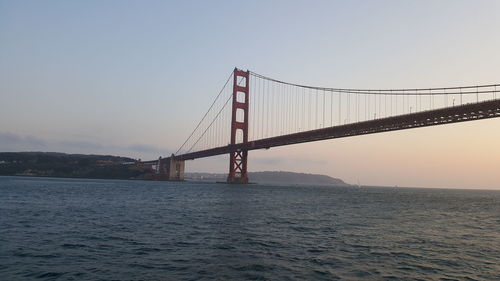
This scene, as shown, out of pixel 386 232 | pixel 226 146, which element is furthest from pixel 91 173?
pixel 386 232

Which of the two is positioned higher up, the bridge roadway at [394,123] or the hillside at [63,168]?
the bridge roadway at [394,123]

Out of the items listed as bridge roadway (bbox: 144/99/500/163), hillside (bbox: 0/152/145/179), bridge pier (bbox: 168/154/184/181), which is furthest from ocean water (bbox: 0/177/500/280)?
hillside (bbox: 0/152/145/179)

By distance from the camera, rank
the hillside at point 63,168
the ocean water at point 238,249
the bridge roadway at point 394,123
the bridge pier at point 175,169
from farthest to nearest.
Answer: the hillside at point 63,168, the bridge pier at point 175,169, the bridge roadway at point 394,123, the ocean water at point 238,249

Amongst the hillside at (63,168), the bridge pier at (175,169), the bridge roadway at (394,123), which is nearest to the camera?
the bridge roadway at (394,123)

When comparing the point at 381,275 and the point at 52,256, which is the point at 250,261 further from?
the point at 52,256

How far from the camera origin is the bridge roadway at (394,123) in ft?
132

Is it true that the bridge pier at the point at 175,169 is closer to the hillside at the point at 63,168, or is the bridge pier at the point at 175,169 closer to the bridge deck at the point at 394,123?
the hillside at the point at 63,168

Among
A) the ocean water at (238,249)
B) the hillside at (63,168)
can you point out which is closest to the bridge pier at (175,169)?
the hillside at (63,168)

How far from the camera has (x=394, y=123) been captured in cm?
4891

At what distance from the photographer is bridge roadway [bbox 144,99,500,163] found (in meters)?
40.3

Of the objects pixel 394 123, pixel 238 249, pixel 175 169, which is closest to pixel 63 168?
pixel 175 169

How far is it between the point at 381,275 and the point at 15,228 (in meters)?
13.6

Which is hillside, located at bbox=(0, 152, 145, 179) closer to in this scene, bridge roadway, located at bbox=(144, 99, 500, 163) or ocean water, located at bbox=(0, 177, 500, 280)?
bridge roadway, located at bbox=(144, 99, 500, 163)

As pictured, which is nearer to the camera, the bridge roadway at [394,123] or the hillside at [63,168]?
the bridge roadway at [394,123]
